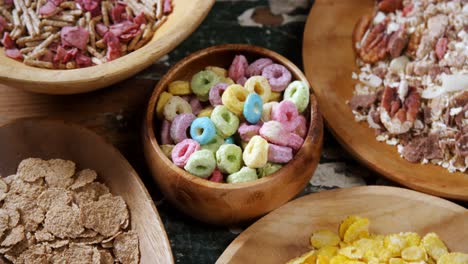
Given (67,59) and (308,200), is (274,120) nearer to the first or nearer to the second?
(308,200)

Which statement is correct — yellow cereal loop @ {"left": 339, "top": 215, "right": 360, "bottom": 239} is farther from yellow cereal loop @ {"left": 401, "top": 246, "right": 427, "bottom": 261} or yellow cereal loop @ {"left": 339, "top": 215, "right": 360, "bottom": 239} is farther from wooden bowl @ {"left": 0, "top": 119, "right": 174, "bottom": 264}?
wooden bowl @ {"left": 0, "top": 119, "right": 174, "bottom": 264}

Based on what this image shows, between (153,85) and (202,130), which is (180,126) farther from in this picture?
(153,85)

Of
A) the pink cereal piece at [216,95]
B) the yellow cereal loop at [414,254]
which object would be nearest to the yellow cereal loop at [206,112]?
the pink cereal piece at [216,95]

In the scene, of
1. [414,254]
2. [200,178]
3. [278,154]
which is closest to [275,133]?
[278,154]

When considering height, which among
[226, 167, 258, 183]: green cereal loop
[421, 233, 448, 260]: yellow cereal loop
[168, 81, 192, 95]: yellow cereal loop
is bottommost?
[421, 233, 448, 260]: yellow cereal loop

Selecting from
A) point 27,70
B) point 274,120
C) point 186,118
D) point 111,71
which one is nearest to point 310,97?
point 274,120

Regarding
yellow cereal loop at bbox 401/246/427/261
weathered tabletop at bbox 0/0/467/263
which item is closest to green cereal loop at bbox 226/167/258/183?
weathered tabletop at bbox 0/0/467/263
